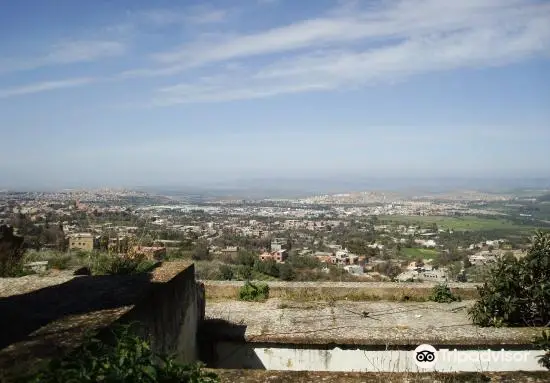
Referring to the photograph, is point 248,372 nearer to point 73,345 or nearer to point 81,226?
point 73,345

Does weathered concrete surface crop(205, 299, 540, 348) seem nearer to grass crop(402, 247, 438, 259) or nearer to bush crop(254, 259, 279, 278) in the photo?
bush crop(254, 259, 279, 278)

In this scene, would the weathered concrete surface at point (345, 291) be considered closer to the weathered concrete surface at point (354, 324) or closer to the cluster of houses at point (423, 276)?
the weathered concrete surface at point (354, 324)

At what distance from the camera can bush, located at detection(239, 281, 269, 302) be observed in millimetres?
11250

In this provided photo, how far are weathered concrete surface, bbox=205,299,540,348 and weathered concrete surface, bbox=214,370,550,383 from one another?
3.16 m

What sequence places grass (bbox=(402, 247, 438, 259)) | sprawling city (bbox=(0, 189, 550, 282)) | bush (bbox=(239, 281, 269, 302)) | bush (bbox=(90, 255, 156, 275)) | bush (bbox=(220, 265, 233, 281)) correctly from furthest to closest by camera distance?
1. grass (bbox=(402, 247, 438, 259))
2. sprawling city (bbox=(0, 189, 550, 282))
3. bush (bbox=(220, 265, 233, 281))
4. bush (bbox=(239, 281, 269, 302))
5. bush (bbox=(90, 255, 156, 275))

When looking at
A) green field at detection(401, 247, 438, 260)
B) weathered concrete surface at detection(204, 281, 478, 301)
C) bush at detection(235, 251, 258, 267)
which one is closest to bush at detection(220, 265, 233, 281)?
bush at detection(235, 251, 258, 267)

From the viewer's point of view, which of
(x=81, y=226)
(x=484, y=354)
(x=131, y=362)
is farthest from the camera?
(x=81, y=226)

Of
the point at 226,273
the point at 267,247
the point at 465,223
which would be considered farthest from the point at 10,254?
the point at 465,223

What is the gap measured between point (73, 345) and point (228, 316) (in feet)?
19.7

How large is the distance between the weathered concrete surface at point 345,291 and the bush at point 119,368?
856 cm

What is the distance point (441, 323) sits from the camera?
30.3 ft


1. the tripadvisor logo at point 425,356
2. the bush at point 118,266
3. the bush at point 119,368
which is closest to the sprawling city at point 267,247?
the bush at point 118,266

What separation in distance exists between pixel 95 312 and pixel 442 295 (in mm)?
8267

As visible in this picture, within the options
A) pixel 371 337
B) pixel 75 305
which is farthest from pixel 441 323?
pixel 75 305
